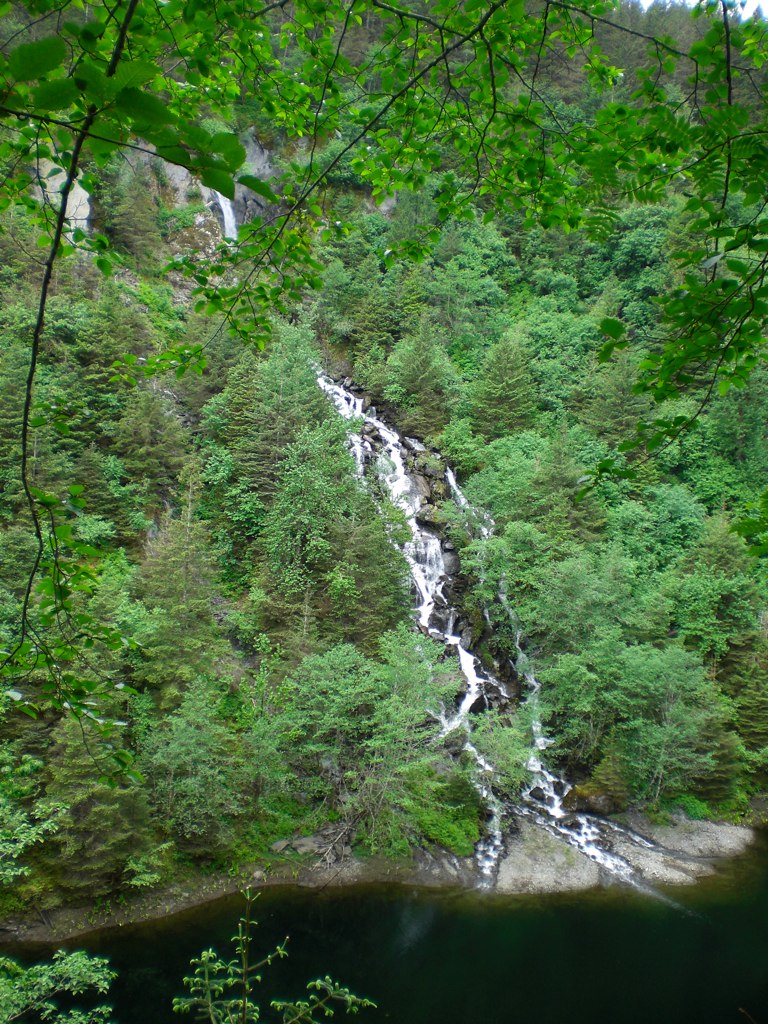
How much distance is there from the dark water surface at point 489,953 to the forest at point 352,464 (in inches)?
47.8

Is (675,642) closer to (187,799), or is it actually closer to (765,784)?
(765,784)

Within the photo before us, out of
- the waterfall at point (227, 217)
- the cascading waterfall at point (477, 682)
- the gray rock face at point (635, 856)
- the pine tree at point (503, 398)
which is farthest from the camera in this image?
the waterfall at point (227, 217)

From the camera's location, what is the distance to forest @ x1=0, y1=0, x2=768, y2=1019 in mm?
2039

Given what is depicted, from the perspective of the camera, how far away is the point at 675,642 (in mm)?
16141

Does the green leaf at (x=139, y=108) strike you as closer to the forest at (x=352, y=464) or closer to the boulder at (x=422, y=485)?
the forest at (x=352, y=464)

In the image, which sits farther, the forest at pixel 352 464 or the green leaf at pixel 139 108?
the forest at pixel 352 464

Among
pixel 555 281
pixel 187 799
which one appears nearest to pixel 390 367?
pixel 555 281

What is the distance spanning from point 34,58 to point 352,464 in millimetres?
17159

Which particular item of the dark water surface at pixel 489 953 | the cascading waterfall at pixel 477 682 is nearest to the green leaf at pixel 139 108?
the dark water surface at pixel 489 953

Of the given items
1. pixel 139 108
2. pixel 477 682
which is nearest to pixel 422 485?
pixel 477 682

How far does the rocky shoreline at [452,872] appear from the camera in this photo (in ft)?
32.4

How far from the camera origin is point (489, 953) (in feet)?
33.2

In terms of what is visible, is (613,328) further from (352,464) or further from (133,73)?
(352,464)

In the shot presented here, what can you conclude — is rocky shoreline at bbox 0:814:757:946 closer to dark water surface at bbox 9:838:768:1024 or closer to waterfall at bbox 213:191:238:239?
dark water surface at bbox 9:838:768:1024
